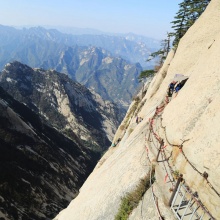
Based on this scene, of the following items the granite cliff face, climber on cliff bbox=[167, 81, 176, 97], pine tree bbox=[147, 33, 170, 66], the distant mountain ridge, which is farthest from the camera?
pine tree bbox=[147, 33, 170, 66]

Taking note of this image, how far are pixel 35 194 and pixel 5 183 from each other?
323 inches

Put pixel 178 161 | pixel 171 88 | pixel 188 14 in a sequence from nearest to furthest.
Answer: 1. pixel 178 161
2. pixel 171 88
3. pixel 188 14

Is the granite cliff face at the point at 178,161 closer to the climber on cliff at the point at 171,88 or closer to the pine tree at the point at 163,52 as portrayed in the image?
the climber on cliff at the point at 171,88

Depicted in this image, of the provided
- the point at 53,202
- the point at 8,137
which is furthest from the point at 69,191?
the point at 8,137

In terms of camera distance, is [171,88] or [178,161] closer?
[178,161]

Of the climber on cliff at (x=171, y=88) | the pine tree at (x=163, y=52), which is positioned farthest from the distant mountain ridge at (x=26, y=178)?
the pine tree at (x=163, y=52)

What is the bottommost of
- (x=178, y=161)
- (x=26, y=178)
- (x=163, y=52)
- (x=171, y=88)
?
(x=26, y=178)

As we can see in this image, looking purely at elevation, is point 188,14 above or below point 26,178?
above

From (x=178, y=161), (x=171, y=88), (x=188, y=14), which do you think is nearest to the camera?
(x=178, y=161)

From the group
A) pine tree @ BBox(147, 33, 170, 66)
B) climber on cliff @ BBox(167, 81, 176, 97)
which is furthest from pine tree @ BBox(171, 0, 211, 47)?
climber on cliff @ BBox(167, 81, 176, 97)

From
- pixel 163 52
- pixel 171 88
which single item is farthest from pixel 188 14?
pixel 171 88

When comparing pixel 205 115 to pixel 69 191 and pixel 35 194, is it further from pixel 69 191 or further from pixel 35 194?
pixel 69 191

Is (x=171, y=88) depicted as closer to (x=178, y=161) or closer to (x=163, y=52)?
(x=178, y=161)

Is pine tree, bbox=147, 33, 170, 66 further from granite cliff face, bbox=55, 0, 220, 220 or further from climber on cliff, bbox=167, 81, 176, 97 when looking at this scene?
granite cliff face, bbox=55, 0, 220, 220
